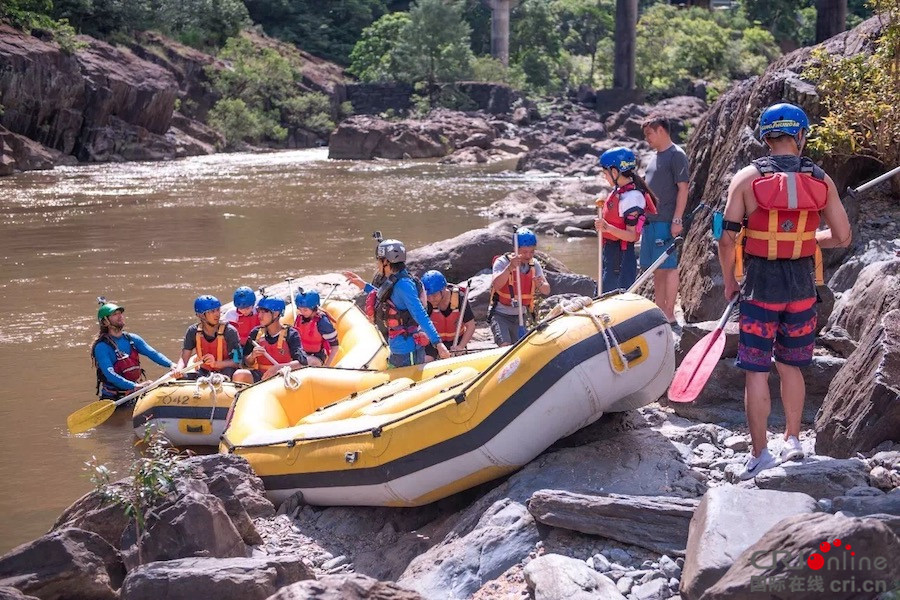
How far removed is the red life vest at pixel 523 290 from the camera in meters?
7.18

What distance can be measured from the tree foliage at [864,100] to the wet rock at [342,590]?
5.55 metres

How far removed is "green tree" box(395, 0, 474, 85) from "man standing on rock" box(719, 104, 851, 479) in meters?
45.2

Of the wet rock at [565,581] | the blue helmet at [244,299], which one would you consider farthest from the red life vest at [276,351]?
the wet rock at [565,581]

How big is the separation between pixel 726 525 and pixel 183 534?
7.98 feet

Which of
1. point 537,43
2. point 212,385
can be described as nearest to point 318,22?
point 537,43

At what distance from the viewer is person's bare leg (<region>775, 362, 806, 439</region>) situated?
4.52m

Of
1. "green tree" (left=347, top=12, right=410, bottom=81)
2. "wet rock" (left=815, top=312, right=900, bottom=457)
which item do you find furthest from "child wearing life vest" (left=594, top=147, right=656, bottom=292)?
"green tree" (left=347, top=12, right=410, bottom=81)

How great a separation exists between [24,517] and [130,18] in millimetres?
36287

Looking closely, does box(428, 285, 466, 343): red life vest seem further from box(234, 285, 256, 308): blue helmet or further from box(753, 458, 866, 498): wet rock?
box(753, 458, 866, 498): wet rock

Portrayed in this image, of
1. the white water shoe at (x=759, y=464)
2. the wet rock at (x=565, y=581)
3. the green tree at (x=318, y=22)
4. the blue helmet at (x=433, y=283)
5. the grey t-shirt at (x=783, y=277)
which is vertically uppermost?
the green tree at (x=318, y=22)

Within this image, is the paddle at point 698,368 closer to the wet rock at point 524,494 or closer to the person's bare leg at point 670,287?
the wet rock at point 524,494

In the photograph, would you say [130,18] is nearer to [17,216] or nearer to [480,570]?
[17,216]

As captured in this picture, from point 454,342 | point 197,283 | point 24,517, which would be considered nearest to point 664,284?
point 454,342

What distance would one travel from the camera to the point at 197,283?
1341cm
